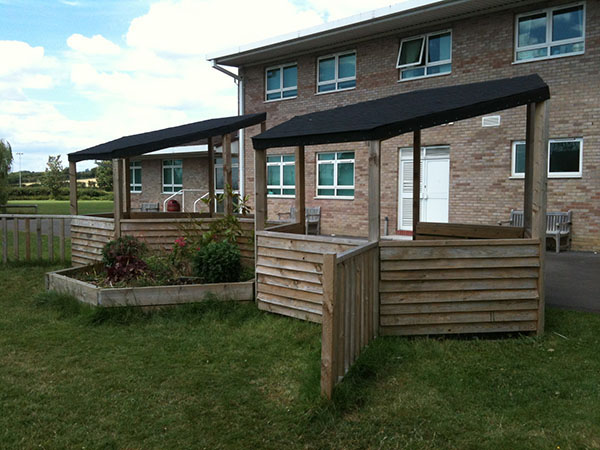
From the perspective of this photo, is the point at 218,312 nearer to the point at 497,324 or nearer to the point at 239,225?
the point at 239,225

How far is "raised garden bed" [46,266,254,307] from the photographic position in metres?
5.91

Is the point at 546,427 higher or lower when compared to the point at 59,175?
lower

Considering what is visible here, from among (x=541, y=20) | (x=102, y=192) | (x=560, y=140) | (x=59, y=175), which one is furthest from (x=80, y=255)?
(x=59, y=175)

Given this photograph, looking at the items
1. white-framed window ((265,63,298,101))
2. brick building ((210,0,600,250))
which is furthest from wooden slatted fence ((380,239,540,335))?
white-framed window ((265,63,298,101))

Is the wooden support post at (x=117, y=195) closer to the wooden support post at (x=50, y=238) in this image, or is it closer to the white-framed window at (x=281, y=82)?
the wooden support post at (x=50, y=238)

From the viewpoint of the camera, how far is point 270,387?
4051 mm

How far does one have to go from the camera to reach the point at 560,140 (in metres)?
11.5

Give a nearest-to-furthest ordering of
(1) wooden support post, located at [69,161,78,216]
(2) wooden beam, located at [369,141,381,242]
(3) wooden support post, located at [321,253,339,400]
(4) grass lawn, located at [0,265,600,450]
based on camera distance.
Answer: (4) grass lawn, located at [0,265,600,450] < (3) wooden support post, located at [321,253,339,400] < (2) wooden beam, located at [369,141,381,242] < (1) wooden support post, located at [69,161,78,216]

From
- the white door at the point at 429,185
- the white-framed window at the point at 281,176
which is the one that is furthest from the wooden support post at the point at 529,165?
the white-framed window at the point at 281,176

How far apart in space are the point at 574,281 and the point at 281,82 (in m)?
11.5

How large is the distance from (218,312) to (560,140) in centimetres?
931

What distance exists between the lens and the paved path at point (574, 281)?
21.4ft

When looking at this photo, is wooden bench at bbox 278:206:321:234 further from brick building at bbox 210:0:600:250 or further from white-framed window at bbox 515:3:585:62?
white-framed window at bbox 515:3:585:62

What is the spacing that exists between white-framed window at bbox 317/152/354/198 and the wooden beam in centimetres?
1015
